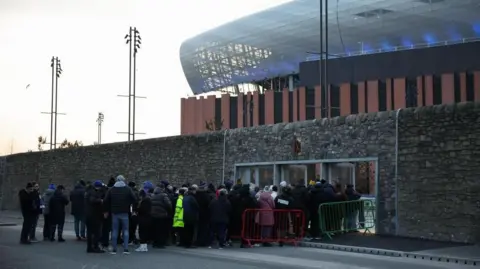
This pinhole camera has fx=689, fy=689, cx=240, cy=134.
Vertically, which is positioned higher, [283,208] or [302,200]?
[302,200]

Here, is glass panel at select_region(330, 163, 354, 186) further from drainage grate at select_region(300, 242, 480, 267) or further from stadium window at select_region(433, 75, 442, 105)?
stadium window at select_region(433, 75, 442, 105)

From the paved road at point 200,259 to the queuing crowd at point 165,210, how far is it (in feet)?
2.20

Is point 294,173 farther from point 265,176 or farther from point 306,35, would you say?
point 306,35

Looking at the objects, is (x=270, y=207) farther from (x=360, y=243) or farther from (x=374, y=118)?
(x=374, y=118)

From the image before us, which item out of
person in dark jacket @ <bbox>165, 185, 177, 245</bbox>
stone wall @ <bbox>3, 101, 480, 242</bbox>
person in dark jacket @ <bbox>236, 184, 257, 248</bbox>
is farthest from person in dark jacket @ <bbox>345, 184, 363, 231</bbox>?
person in dark jacket @ <bbox>165, 185, 177, 245</bbox>

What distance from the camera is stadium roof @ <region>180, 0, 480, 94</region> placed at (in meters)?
63.9

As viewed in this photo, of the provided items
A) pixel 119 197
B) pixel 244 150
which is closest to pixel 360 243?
pixel 119 197

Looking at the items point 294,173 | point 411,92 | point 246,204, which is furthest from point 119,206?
point 411,92

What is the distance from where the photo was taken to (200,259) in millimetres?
14219

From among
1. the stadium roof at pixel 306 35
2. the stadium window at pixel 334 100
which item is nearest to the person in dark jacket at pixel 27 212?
the stadium window at pixel 334 100

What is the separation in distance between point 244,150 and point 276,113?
4428cm

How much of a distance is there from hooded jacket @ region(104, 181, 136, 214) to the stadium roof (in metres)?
50.3

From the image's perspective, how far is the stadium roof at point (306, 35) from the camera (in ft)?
210

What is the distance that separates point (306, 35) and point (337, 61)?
12.7m
